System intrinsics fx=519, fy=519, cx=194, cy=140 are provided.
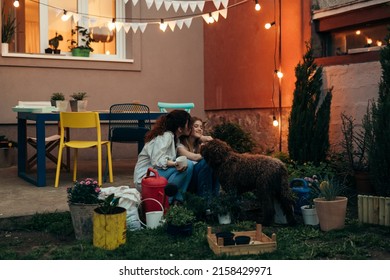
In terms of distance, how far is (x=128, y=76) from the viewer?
866 cm

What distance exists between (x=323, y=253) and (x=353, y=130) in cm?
297

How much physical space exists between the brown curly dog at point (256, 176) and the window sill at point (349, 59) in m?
2.40

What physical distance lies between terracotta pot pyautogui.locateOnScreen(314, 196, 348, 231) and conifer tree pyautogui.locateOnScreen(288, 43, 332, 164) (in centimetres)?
200

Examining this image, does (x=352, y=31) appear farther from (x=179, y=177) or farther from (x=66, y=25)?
(x=66, y=25)

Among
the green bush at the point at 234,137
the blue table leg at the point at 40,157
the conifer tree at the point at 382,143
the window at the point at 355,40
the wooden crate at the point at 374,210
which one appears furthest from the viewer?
the green bush at the point at 234,137

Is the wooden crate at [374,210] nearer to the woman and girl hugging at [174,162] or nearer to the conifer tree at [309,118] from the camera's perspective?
the woman and girl hugging at [174,162]

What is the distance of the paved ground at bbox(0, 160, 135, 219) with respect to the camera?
A: 4559mm

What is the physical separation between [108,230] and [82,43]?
5.57 metres

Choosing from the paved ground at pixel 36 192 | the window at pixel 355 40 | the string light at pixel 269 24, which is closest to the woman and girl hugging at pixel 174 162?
the paved ground at pixel 36 192

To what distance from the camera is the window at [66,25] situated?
8.10m

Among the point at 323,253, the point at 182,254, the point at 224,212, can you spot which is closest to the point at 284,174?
the point at 224,212

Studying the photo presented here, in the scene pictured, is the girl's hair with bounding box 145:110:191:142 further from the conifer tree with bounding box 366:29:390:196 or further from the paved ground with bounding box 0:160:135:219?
the conifer tree with bounding box 366:29:390:196

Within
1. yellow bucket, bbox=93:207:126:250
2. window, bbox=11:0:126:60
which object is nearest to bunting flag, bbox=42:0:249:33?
window, bbox=11:0:126:60

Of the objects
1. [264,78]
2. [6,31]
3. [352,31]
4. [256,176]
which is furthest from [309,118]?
[6,31]
